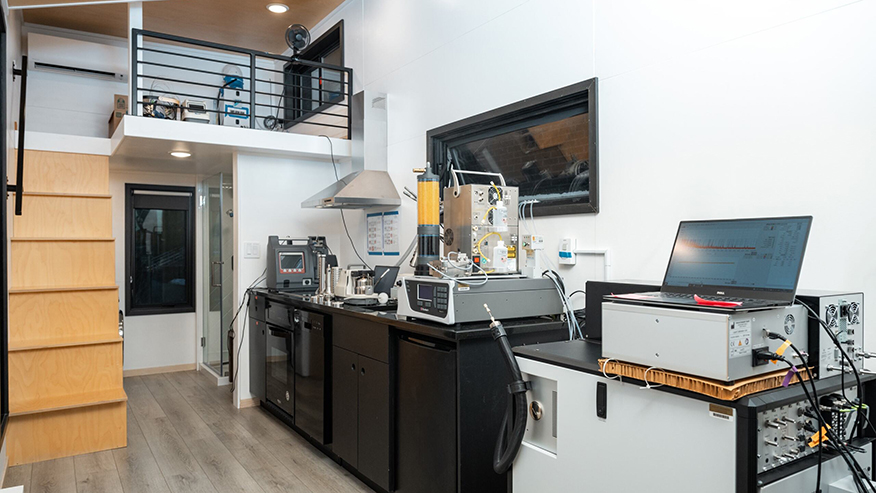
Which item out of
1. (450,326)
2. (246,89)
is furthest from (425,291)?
(246,89)

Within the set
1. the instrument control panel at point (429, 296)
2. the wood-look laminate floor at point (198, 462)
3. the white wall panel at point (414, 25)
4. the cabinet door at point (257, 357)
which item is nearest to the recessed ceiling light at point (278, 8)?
the white wall panel at point (414, 25)

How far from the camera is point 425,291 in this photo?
2375mm

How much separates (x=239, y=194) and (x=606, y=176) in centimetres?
296

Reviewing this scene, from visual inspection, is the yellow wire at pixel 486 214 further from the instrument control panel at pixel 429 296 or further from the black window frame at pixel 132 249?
the black window frame at pixel 132 249

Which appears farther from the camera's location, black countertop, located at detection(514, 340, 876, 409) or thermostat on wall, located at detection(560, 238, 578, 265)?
thermostat on wall, located at detection(560, 238, 578, 265)

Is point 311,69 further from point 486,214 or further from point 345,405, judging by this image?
point 486,214

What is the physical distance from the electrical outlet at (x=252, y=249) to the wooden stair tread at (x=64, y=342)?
107cm

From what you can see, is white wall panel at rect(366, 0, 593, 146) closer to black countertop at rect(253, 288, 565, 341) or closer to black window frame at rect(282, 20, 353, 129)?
black window frame at rect(282, 20, 353, 129)

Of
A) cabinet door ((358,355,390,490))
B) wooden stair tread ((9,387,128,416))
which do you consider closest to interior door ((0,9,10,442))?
wooden stair tread ((9,387,128,416))

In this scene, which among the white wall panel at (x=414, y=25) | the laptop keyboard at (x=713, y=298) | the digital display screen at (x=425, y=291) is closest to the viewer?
the laptop keyboard at (x=713, y=298)

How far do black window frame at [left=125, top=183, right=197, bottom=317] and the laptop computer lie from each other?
5.16m

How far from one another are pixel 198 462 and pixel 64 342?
1196 mm

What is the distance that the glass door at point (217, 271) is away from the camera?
198 inches

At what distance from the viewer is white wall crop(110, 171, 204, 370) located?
17.9 ft
